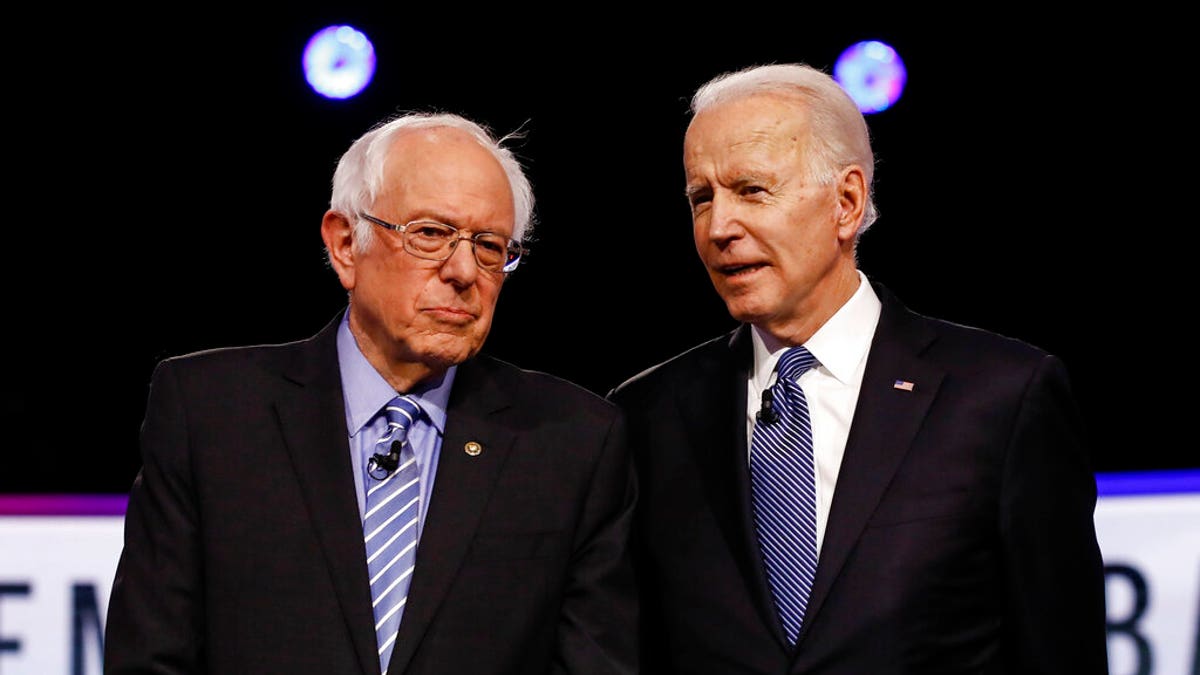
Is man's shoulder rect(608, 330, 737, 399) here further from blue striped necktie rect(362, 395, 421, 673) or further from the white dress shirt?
blue striped necktie rect(362, 395, 421, 673)

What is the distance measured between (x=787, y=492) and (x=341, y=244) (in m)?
0.93

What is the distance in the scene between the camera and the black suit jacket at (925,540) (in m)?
2.52

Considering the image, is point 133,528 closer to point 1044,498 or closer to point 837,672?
point 837,672

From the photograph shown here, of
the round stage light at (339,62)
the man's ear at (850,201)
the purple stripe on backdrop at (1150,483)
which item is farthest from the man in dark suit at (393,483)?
the round stage light at (339,62)

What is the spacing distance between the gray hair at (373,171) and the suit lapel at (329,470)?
0.24m

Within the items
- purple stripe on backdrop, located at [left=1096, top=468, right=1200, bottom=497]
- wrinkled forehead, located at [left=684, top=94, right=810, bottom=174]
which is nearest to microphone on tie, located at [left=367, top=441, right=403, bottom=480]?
wrinkled forehead, located at [left=684, top=94, right=810, bottom=174]

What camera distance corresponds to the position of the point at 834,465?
2662 mm

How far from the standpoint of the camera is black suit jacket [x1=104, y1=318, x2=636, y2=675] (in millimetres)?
2363

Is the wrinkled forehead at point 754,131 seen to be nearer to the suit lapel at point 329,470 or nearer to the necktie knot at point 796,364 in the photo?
the necktie knot at point 796,364

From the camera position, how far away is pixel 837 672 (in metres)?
2.50

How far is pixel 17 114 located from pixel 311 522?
337cm

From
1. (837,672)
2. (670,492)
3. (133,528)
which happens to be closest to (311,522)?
(133,528)

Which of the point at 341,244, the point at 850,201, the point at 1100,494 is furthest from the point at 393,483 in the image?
the point at 1100,494

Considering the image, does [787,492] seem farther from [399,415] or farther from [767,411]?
[399,415]
